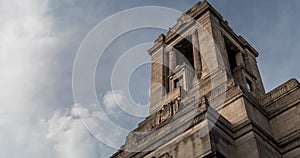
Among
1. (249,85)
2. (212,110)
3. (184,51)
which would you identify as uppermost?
(184,51)

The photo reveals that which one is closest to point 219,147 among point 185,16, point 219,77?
point 219,77

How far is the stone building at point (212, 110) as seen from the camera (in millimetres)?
21703

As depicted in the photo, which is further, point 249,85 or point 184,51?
point 184,51

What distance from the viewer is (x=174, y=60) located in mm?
41875

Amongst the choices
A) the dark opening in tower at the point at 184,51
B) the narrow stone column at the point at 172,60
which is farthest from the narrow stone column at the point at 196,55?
the narrow stone column at the point at 172,60

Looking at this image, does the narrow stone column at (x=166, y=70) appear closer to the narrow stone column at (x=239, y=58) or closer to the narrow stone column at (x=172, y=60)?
the narrow stone column at (x=172, y=60)

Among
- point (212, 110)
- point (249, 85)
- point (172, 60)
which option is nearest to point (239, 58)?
point (249, 85)

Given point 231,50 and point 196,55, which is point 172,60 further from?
point 231,50

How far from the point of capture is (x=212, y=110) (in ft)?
73.9

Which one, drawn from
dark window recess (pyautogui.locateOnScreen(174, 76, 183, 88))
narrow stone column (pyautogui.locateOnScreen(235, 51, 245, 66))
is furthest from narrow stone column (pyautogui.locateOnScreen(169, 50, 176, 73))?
narrow stone column (pyautogui.locateOnScreen(235, 51, 245, 66))

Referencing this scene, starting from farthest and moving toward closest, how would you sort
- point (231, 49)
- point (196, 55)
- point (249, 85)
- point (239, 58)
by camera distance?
point (231, 49) → point (239, 58) → point (196, 55) → point (249, 85)

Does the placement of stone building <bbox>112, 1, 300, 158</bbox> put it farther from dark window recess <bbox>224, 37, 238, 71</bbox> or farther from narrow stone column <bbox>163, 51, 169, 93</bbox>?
dark window recess <bbox>224, 37, 238, 71</bbox>

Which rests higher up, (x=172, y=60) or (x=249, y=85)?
(x=172, y=60)

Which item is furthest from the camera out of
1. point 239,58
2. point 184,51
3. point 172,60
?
point 184,51
